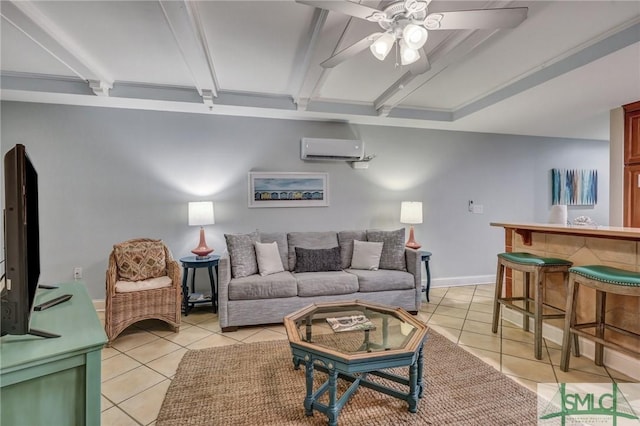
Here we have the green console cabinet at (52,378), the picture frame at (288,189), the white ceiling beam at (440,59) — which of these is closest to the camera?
the green console cabinet at (52,378)

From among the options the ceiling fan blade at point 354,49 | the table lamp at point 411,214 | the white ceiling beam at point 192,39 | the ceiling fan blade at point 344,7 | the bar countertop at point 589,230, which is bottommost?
the bar countertop at point 589,230

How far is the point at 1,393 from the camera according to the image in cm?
88

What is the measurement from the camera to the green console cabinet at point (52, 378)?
0.89 metres

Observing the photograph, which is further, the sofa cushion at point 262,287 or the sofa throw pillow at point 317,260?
the sofa throw pillow at point 317,260

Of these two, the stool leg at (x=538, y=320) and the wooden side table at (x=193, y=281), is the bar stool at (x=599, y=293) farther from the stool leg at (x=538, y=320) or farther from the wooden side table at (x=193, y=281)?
the wooden side table at (x=193, y=281)

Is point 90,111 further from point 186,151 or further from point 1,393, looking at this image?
point 1,393

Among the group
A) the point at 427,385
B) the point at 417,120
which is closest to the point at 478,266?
the point at 417,120

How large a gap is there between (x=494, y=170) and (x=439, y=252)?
62.0 inches

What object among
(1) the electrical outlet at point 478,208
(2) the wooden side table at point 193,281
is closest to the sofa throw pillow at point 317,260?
(2) the wooden side table at point 193,281

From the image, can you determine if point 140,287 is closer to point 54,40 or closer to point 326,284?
point 326,284

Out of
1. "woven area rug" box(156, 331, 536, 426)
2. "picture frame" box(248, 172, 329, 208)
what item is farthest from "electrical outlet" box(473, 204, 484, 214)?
"woven area rug" box(156, 331, 536, 426)

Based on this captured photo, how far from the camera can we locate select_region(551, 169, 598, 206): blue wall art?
500cm

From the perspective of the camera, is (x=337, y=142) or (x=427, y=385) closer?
(x=427, y=385)

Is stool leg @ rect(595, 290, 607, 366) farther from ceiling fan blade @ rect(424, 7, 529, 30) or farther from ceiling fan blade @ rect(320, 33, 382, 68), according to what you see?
ceiling fan blade @ rect(320, 33, 382, 68)
